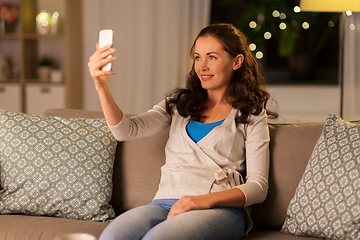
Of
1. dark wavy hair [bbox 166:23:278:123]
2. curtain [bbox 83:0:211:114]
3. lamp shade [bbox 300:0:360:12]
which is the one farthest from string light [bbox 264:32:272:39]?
dark wavy hair [bbox 166:23:278:123]

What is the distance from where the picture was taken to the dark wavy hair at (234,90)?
159cm

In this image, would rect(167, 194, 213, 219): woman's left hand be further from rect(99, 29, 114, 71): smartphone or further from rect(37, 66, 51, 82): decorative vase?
rect(37, 66, 51, 82): decorative vase

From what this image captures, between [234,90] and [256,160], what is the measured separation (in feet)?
1.03

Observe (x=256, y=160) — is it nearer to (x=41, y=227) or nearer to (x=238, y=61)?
(x=238, y=61)

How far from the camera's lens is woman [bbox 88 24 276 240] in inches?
50.8

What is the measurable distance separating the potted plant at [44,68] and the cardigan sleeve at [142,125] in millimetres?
2584

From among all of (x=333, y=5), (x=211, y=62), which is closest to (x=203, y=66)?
(x=211, y=62)

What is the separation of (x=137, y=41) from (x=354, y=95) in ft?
6.68

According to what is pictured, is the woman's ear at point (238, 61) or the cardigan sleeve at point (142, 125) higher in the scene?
the woman's ear at point (238, 61)

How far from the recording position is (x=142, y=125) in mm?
1581

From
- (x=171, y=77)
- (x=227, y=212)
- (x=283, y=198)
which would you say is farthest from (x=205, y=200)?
(x=171, y=77)

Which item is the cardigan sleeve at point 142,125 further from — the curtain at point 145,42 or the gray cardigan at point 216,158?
the curtain at point 145,42

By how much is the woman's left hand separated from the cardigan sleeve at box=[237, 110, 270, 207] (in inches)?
5.4

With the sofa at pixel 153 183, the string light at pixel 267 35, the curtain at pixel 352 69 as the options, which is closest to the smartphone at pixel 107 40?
the sofa at pixel 153 183
